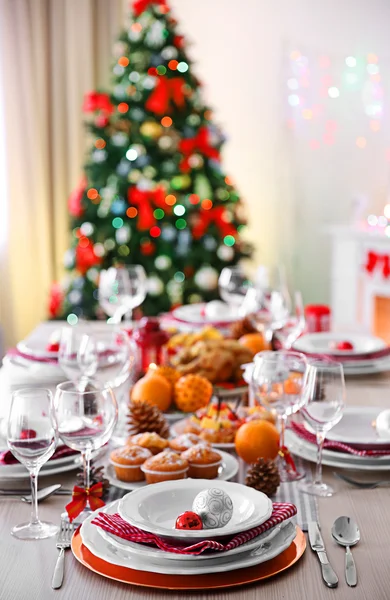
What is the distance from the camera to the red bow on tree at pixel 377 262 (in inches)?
157

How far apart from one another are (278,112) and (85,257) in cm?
151

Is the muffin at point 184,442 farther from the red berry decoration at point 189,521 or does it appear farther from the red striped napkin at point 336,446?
the red berry decoration at point 189,521

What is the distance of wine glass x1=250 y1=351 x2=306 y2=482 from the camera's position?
126 centimetres

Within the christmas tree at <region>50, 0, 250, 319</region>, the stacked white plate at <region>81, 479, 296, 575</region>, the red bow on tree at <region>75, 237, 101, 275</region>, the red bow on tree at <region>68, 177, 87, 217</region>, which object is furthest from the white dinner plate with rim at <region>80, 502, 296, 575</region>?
the red bow on tree at <region>68, 177, 87, 217</region>

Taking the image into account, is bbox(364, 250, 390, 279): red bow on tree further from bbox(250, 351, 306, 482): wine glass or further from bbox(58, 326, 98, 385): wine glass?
bbox(250, 351, 306, 482): wine glass

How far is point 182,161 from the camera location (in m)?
4.29

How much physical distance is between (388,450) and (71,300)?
3.23 metres

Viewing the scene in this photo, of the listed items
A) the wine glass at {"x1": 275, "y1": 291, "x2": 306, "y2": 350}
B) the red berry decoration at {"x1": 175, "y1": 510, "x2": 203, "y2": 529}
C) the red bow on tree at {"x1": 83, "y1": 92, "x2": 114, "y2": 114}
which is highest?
the red bow on tree at {"x1": 83, "y1": 92, "x2": 114, "y2": 114}

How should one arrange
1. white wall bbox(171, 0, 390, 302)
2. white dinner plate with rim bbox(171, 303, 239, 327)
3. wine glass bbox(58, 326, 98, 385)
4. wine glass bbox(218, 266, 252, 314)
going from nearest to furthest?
wine glass bbox(58, 326, 98, 385), wine glass bbox(218, 266, 252, 314), white dinner plate with rim bbox(171, 303, 239, 327), white wall bbox(171, 0, 390, 302)

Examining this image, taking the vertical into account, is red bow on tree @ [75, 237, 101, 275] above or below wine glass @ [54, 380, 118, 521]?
below

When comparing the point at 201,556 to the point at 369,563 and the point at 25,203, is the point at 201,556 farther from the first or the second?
the point at 25,203

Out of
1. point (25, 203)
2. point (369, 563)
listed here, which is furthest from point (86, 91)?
point (369, 563)

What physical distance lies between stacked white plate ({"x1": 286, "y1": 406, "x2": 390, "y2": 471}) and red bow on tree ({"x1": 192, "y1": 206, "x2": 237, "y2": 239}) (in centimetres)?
282

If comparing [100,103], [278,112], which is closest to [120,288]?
[100,103]
